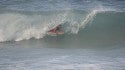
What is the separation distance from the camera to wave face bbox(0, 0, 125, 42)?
23.1 meters

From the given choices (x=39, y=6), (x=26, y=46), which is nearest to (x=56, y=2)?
(x=39, y=6)

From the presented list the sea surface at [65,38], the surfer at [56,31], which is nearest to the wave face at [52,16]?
the sea surface at [65,38]

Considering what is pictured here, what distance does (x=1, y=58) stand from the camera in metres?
17.9

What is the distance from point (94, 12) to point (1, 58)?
42.7 ft

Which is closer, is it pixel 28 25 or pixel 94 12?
pixel 28 25

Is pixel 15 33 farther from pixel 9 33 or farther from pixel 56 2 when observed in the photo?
pixel 56 2

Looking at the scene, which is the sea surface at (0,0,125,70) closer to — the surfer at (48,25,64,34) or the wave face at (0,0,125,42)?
the wave face at (0,0,125,42)

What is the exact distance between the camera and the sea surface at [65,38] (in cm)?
1702

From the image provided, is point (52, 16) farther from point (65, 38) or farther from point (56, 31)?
point (65, 38)

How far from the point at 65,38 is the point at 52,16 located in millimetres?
5760

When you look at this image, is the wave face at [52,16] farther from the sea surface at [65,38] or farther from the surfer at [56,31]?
the surfer at [56,31]

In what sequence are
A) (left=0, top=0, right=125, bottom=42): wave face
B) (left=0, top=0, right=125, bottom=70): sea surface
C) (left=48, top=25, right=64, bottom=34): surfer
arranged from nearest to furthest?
1. (left=0, top=0, right=125, bottom=70): sea surface
2. (left=48, top=25, right=64, bottom=34): surfer
3. (left=0, top=0, right=125, bottom=42): wave face

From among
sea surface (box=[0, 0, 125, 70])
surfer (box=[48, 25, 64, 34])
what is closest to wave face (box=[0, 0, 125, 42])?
sea surface (box=[0, 0, 125, 70])

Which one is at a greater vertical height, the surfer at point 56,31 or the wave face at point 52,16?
the wave face at point 52,16
